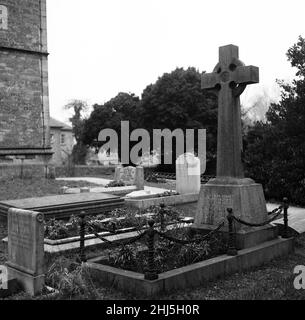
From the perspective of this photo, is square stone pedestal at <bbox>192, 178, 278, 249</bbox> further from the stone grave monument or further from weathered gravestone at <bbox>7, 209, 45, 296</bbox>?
weathered gravestone at <bbox>7, 209, 45, 296</bbox>

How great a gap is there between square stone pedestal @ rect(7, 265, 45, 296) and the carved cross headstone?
3902 millimetres

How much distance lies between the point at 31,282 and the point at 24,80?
54.4ft

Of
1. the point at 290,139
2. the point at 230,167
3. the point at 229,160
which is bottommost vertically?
the point at 230,167

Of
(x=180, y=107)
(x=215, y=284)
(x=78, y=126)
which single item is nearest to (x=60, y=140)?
(x=78, y=126)

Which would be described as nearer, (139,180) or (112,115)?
(139,180)

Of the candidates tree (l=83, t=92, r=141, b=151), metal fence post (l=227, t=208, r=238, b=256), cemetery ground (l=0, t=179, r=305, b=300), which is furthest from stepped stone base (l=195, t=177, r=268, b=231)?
tree (l=83, t=92, r=141, b=151)

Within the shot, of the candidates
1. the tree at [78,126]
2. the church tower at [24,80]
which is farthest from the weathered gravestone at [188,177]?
the tree at [78,126]

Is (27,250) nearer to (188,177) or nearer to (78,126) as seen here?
(188,177)

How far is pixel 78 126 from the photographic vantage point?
48469 millimetres

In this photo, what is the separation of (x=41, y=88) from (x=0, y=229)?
1263 cm

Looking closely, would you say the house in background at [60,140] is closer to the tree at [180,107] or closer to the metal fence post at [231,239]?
the tree at [180,107]

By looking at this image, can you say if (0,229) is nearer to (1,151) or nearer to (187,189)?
(187,189)

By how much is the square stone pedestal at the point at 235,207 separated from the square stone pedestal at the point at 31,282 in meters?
3.18
